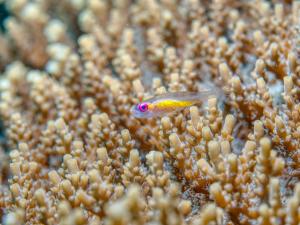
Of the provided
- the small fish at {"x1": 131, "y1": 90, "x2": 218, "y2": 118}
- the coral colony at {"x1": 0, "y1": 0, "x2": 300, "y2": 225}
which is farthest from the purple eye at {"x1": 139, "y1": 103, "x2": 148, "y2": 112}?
the coral colony at {"x1": 0, "y1": 0, "x2": 300, "y2": 225}

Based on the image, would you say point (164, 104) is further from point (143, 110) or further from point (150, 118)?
point (150, 118)

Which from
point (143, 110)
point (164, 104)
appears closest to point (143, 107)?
point (143, 110)

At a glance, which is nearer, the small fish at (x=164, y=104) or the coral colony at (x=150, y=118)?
the coral colony at (x=150, y=118)

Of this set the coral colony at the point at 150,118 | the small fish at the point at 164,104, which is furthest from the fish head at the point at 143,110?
the coral colony at the point at 150,118

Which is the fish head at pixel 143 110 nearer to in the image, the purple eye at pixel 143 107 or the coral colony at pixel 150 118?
the purple eye at pixel 143 107

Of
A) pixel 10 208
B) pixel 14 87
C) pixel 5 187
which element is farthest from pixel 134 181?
pixel 14 87

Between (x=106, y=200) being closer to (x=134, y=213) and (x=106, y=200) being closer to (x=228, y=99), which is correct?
(x=134, y=213)
